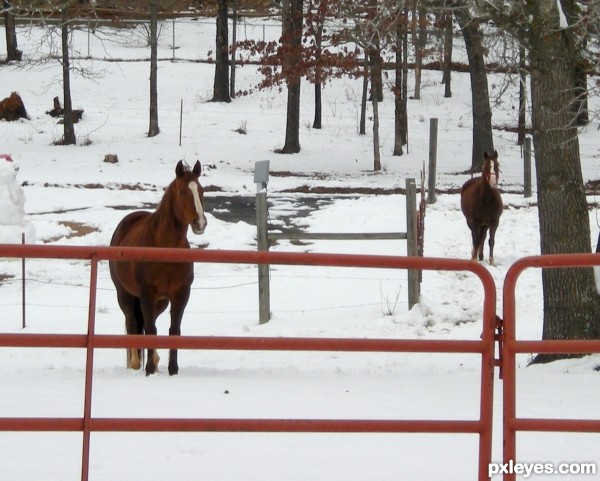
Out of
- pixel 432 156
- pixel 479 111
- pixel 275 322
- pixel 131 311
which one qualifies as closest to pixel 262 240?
pixel 275 322

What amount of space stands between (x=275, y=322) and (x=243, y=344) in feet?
25.6

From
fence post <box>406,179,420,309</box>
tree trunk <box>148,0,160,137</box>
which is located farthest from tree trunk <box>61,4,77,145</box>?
fence post <box>406,179,420,309</box>

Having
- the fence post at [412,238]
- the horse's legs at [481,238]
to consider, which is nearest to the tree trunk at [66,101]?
the horse's legs at [481,238]

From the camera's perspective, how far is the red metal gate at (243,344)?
4.20m

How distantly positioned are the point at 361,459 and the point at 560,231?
4.25 metres

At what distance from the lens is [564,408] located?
6.70 m

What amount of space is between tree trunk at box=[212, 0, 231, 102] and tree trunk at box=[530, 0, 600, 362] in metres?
26.6

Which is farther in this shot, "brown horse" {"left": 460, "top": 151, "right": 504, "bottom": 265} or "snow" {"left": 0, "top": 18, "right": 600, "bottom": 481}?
"brown horse" {"left": 460, "top": 151, "right": 504, "bottom": 265}

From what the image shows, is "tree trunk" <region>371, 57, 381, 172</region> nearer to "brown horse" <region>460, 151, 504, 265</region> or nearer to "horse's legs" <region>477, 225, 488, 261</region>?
"brown horse" <region>460, 151, 504, 265</region>

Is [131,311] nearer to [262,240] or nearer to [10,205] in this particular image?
[262,240]

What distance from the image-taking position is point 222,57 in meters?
36.5

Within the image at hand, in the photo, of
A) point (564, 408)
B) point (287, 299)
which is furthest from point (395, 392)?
point (287, 299)

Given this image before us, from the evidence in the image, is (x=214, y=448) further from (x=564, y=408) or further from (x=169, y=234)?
(x=169, y=234)

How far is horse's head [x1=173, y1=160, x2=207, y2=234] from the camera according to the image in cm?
845
